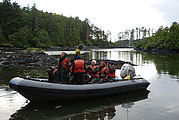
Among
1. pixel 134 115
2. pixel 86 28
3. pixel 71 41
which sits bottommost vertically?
pixel 134 115

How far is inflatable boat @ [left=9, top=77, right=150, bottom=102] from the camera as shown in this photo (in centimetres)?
843

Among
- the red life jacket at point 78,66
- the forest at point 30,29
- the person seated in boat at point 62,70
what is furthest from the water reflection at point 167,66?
the forest at point 30,29

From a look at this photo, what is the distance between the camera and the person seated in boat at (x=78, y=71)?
9.45m

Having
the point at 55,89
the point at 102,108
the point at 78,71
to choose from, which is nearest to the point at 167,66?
the point at 78,71

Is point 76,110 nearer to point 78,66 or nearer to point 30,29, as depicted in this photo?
point 78,66

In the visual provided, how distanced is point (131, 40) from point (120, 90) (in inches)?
4903

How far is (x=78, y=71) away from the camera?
945 centimetres

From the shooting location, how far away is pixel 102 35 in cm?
11100

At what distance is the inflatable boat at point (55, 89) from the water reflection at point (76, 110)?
267mm

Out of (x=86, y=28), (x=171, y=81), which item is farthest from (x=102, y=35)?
(x=171, y=81)

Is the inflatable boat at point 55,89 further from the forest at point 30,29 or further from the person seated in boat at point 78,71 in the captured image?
the forest at point 30,29

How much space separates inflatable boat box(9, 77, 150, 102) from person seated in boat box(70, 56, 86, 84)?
36 cm

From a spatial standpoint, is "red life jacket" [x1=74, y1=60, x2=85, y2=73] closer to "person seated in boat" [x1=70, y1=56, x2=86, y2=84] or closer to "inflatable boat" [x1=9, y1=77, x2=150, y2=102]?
"person seated in boat" [x1=70, y1=56, x2=86, y2=84]

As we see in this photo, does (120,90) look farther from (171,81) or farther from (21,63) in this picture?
(21,63)
